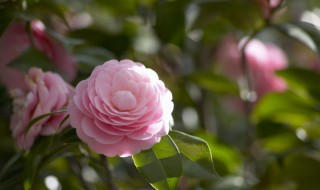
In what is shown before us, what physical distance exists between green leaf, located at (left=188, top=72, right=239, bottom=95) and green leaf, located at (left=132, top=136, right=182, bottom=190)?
47 cm

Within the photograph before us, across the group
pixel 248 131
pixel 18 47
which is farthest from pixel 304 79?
pixel 18 47

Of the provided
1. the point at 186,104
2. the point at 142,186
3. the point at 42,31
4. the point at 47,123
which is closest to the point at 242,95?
the point at 186,104

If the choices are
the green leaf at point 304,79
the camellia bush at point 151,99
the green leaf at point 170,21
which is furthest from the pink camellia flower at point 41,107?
the green leaf at point 304,79

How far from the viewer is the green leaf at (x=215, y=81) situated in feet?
4.02

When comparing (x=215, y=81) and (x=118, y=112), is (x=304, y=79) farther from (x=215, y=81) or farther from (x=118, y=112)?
(x=118, y=112)

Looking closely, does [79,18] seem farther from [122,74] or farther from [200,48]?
[122,74]

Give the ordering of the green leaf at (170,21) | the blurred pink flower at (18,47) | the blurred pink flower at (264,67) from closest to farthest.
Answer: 1. the blurred pink flower at (18,47)
2. the green leaf at (170,21)
3. the blurred pink flower at (264,67)

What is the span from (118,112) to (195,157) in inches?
5.1

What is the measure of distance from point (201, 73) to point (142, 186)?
1.06ft

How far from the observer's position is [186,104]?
1.38m

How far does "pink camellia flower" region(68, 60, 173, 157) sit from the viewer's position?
28.8 inches

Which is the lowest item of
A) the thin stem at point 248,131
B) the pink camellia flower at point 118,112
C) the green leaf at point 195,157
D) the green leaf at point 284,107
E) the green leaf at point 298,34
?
the thin stem at point 248,131

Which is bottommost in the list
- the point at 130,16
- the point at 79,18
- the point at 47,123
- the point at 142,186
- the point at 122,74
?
the point at 142,186

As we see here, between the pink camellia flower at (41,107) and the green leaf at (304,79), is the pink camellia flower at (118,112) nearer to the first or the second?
the pink camellia flower at (41,107)
